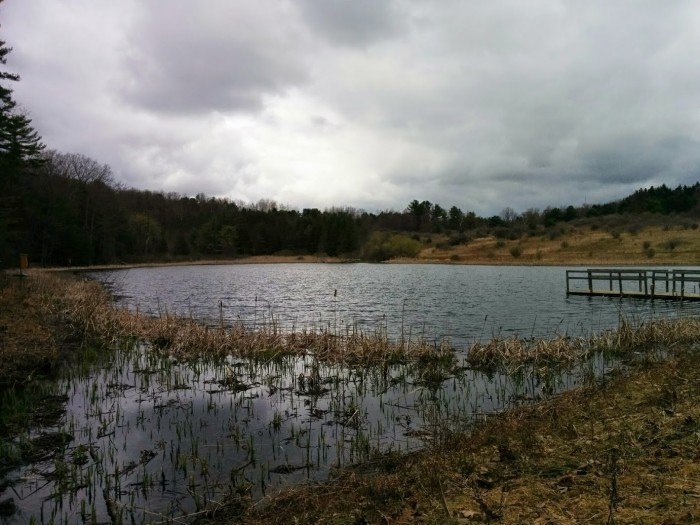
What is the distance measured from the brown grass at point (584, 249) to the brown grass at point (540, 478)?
8140 centimetres

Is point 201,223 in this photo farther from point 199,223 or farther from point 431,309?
point 431,309

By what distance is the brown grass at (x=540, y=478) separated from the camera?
412 centimetres

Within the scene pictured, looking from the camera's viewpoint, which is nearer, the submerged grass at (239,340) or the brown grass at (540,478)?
the brown grass at (540,478)

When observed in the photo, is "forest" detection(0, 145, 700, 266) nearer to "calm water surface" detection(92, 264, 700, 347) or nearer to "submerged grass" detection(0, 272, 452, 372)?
"calm water surface" detection(92, 264, 700, 347)

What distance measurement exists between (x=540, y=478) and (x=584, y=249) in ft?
313

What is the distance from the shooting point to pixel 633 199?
12662cm

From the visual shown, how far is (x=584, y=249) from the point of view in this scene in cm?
8969

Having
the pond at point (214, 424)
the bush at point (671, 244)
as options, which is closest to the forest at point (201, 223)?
the bush at point (671, 244)

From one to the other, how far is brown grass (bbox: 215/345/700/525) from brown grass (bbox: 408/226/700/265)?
267 feet

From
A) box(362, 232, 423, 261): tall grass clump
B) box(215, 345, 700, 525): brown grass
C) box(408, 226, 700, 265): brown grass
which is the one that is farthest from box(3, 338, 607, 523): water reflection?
box(362, 232, 423, 261): tall grass clump

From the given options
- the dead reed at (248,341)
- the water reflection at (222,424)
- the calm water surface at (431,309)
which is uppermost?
the dead reed at (248,341)

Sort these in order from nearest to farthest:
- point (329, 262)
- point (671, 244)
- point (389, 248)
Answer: point (671, 244) < point (389, 248) < point (329, 262)

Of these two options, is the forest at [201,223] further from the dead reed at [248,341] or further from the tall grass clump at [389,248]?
the dead reed at [248,341]

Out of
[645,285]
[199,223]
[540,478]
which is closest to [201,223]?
[199,223]
